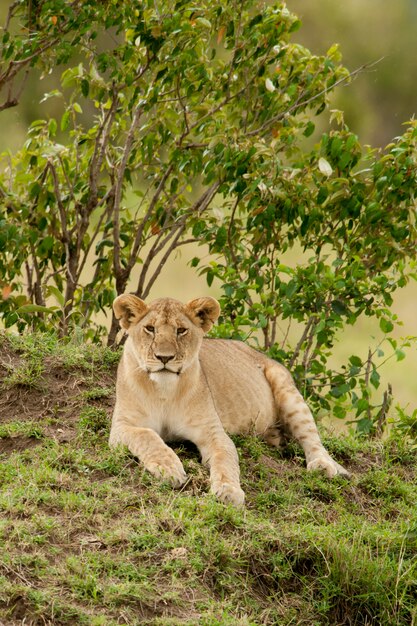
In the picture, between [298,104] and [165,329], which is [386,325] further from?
[165,329]

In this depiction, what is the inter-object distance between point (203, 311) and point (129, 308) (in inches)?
14.1

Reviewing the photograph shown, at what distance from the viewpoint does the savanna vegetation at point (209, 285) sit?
4391mm

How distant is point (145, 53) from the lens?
743 centimetres

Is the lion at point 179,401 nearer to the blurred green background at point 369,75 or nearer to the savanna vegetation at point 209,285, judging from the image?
the savanna vegetation at point 209,285

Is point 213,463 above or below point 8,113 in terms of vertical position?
below

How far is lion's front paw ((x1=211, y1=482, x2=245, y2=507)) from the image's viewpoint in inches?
188

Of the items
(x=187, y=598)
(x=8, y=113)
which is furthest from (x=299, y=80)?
(x=8, y=113)

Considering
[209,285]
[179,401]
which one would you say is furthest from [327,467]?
[209,285]

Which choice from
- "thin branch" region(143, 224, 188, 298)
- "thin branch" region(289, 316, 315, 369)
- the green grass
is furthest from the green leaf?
"thin branch" region(143, 224, 188, 298)

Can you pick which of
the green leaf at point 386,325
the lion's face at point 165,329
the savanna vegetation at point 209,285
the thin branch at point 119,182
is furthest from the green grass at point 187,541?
the thin branch at point 119,182

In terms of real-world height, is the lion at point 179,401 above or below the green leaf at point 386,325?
below

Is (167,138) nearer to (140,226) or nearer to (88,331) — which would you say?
(140,226)

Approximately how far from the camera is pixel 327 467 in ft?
18.3

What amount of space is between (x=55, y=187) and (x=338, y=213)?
1.89 meters
